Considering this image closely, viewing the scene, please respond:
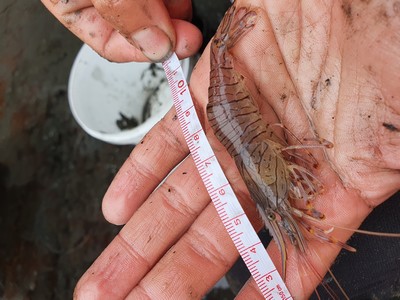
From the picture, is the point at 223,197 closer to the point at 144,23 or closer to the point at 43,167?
the point at 144,23

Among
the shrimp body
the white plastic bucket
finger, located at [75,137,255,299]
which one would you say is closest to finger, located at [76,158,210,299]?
finger, located at [75,137,255,299]

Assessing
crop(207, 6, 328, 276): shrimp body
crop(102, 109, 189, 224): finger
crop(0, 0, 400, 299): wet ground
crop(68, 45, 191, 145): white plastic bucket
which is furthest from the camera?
crop(0, 0, 400, 299): wet ground

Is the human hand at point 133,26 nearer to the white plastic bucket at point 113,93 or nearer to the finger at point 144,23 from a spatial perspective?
the finger at point 144,23

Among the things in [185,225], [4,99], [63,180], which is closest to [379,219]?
[185,225]

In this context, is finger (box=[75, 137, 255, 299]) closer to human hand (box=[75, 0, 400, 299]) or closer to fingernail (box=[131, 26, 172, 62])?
human hand (box=[75, 0, 400, 299])

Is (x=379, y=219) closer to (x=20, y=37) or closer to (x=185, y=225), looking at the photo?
(x=185, y=225)

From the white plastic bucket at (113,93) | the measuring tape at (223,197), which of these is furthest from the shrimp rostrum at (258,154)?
the white plastic bucket at (113,93)
